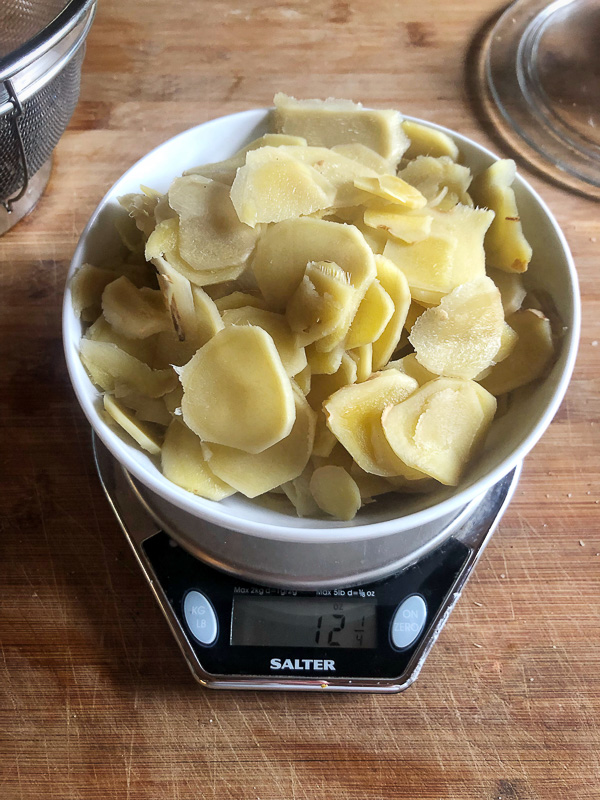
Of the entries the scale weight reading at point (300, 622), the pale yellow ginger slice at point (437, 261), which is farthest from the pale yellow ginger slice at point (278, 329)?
the scale weight reading at point (300, 622)

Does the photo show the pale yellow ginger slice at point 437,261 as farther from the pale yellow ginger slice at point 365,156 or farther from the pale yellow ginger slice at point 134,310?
the pale yellow ginger slice at point 134,310

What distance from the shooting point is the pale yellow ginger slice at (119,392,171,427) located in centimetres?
48

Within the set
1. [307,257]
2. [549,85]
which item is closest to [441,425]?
[307,257]

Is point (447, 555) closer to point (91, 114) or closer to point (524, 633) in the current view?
point (524, 633)

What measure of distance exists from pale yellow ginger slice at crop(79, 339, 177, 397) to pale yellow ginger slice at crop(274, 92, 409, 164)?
26cm

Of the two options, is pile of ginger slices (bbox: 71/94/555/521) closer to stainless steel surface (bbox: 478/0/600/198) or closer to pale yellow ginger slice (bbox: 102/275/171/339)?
pale yellow ginger slice (bbox: 102/275/171/339)

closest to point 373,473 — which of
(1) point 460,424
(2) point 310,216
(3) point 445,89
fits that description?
(1) point 460,424

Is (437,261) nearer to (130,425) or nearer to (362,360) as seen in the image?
(362,360)

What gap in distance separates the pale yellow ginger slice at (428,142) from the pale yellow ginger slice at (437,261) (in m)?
0.11

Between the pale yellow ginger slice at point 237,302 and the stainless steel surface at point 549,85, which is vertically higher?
the stainless steel surface at point 549,85

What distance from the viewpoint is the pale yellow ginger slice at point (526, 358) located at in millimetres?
489

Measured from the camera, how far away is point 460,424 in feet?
1.49

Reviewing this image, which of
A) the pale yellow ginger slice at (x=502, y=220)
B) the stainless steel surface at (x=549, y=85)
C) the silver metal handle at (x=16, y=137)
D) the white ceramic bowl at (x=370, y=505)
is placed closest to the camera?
the white ceramic bowl at (x=370, y=505)

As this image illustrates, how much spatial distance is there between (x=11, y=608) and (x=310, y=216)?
42 cm
